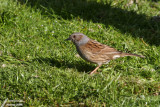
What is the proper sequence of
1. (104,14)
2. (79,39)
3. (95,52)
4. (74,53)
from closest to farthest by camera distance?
(95,52), (79,39), (74,53), (104,14)

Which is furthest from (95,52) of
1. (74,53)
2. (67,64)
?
(74,53)

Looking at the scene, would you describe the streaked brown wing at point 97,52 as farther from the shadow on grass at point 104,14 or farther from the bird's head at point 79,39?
the shadow on grass at point 104,14

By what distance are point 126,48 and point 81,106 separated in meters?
2.64

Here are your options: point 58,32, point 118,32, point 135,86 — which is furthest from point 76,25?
point 135,86

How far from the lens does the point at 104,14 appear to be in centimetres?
880

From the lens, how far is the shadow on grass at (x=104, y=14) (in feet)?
26.4

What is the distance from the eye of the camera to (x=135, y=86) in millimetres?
5402

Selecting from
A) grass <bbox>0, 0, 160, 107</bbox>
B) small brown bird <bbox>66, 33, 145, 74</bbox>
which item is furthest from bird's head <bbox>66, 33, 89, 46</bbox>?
grass <bbox>0, 0, 160, 107</bbox>

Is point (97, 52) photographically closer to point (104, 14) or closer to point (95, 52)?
point (95, 52)

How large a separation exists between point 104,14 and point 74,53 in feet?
8.42

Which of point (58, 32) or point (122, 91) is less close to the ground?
point (58, 32)

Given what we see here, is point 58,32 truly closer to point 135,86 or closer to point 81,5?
point 81,5

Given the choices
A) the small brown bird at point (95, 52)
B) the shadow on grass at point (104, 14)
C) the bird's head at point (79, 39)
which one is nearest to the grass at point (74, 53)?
the shadow on grass at point (104, 14)

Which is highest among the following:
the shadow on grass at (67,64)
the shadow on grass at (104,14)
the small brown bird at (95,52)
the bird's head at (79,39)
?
the shadow on grass at (104,14)
